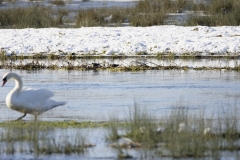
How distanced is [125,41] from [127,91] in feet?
29.6

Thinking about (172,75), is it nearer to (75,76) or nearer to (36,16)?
(75,76)

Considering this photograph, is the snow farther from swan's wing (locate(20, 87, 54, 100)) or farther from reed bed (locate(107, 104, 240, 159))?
reed bed (locate(107, 104, 240, 159))

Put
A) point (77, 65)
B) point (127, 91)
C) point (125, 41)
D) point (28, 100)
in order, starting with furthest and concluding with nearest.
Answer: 1. point (125, 41)
2. point (77, 65)
3. point (127, 91)
4. point (28, 100)

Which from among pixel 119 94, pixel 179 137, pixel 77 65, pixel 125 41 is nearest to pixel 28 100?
pixel 119 94

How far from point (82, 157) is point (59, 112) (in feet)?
15.0

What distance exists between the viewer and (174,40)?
25219mm

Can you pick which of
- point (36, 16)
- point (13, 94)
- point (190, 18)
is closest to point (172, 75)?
point (13, 94)

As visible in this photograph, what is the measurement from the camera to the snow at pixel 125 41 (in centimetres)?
2441

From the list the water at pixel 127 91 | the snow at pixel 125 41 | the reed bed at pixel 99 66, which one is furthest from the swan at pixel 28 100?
the snow at pixel 125 41

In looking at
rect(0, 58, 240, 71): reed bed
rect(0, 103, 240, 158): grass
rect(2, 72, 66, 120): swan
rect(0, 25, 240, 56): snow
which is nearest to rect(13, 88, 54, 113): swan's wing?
rect(2, 72, 66, 120): swan

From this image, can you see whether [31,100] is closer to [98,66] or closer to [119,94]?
[119,94]

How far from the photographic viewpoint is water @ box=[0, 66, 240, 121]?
13.6m

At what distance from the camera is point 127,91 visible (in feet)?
54.3

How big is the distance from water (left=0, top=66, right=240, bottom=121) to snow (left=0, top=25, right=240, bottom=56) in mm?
3906
